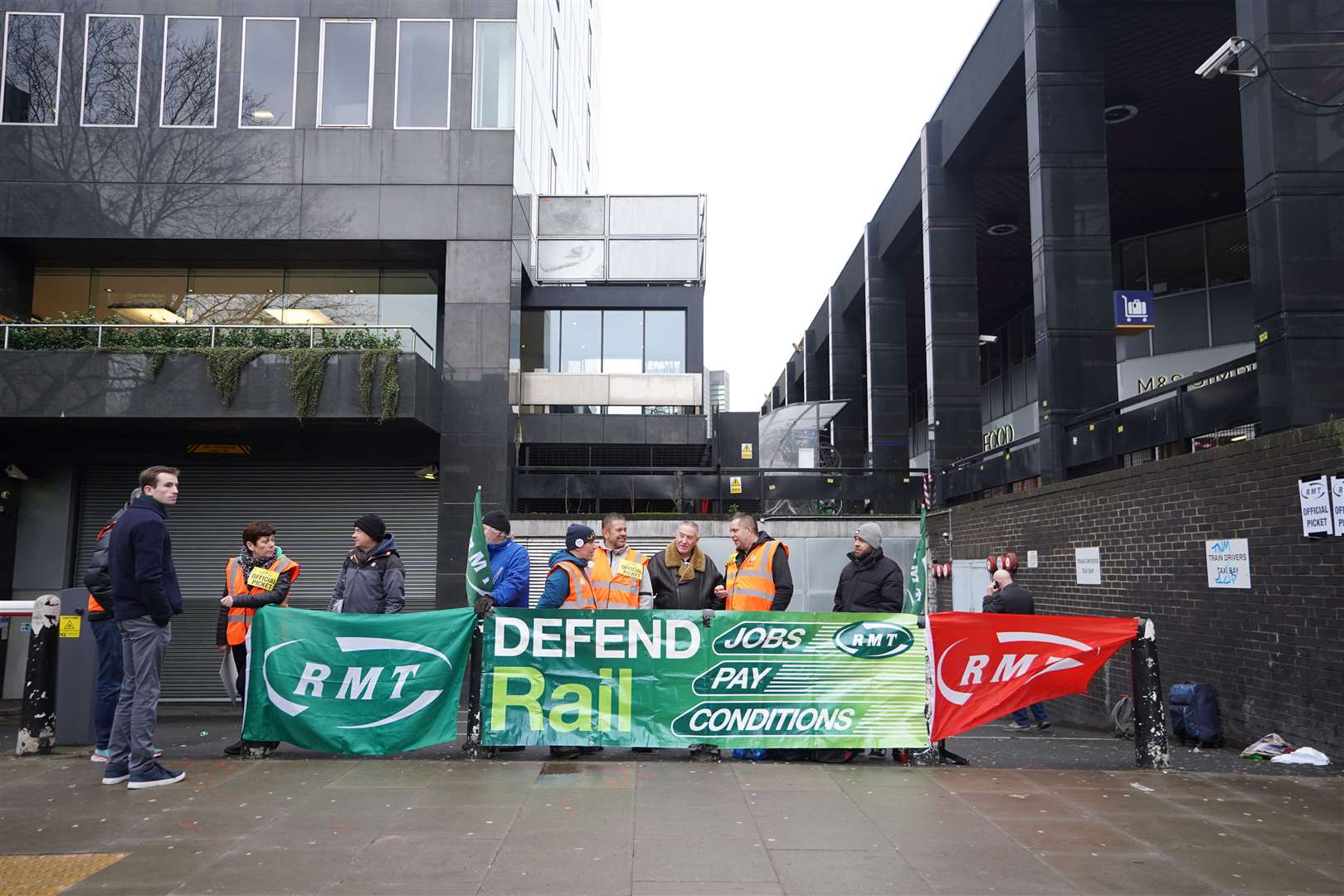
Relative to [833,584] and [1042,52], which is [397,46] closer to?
[1042,52]

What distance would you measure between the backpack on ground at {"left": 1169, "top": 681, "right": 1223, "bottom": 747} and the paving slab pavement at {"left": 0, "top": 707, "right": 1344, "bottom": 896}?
131 centimetres

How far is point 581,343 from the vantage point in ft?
75.4

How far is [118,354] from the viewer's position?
17.0 metres

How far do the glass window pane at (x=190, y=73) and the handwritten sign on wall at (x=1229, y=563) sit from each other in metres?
19.1

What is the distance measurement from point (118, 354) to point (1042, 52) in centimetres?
1634

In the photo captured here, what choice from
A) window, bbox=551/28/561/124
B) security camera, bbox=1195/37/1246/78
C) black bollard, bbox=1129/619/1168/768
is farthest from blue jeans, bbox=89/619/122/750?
window, bbox=551/28/561/124

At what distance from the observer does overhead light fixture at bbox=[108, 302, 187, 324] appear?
66.3ft

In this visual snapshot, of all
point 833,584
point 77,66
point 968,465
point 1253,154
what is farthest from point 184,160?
point 1253,154

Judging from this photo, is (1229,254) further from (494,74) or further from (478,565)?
(478,565)

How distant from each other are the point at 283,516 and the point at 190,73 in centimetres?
920

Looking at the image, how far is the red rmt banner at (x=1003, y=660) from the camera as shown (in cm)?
815

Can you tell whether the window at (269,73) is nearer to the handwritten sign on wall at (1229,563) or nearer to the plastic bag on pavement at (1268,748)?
the handwritten sign on wall at (1229,563)

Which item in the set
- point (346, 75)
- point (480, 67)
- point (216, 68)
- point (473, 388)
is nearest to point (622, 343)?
point (473, 388)

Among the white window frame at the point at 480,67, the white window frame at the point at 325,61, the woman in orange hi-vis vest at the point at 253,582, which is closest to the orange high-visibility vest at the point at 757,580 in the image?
the woman in orange hi-vis vest at the point at 253,582
